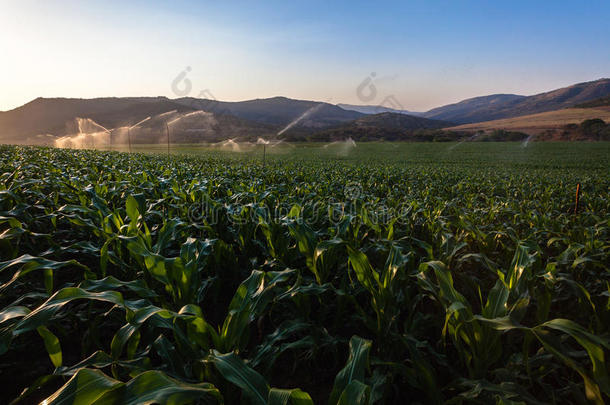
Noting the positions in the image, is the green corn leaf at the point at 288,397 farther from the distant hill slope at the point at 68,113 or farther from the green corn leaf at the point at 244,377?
the distant hill slope at the point at 68,113

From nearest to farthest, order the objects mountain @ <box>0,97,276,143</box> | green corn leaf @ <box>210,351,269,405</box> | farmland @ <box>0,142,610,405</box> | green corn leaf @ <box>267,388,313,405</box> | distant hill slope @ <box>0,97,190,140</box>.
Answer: green corn leaf @ <box>267,388,313,405</box>
green corn leaf @ <box>210,351,269,405</box>
farmland @ <box>0,142,610,405</box>
mountain @ <box>0,97,276,143</box>
distant hill slope @ <box>0,97,190,140</box>

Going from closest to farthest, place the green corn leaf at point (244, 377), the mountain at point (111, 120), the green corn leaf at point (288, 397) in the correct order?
the green corn leaf at point (288, 397)
the green corn leaf at point (244, 377)
the mountain at point (111, 120)

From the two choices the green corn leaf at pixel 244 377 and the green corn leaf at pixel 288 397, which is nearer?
the green corn leaf at pixel 288 397

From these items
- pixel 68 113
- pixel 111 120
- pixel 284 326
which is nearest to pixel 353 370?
pixel 284 326

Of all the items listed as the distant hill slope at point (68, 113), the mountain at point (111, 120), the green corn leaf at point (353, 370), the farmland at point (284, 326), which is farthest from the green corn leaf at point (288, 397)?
the distant hill slope at point (68, 113)

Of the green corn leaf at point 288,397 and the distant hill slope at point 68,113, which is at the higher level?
the distant hill slope at point 68,113

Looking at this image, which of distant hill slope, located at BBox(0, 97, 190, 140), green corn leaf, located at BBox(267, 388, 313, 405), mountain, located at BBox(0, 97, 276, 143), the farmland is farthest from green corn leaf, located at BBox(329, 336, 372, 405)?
distant hill slope, located at BBox(0, 97, 190, 140)

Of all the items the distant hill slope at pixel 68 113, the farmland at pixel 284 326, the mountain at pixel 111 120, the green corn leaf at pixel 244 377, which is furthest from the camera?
the distant hill slope at pixel 68 113

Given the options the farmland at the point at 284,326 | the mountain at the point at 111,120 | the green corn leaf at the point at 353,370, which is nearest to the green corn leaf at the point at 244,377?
the farmland at the point at 284,326

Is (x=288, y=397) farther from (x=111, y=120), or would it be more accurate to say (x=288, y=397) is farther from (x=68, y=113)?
(x=68, y=113)

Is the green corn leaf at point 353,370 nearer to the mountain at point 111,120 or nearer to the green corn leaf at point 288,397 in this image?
the green corn leaf at point 288,397

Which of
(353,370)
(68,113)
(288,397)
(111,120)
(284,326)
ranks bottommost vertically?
(284,326)

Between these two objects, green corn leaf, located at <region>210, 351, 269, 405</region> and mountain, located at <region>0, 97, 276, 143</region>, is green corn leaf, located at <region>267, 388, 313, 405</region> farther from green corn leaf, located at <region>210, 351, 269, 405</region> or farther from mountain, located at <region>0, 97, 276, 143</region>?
mountain, located at <region>0, 97, 276, 143</region>

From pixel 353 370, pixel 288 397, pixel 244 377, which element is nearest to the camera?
pixel 288 397
